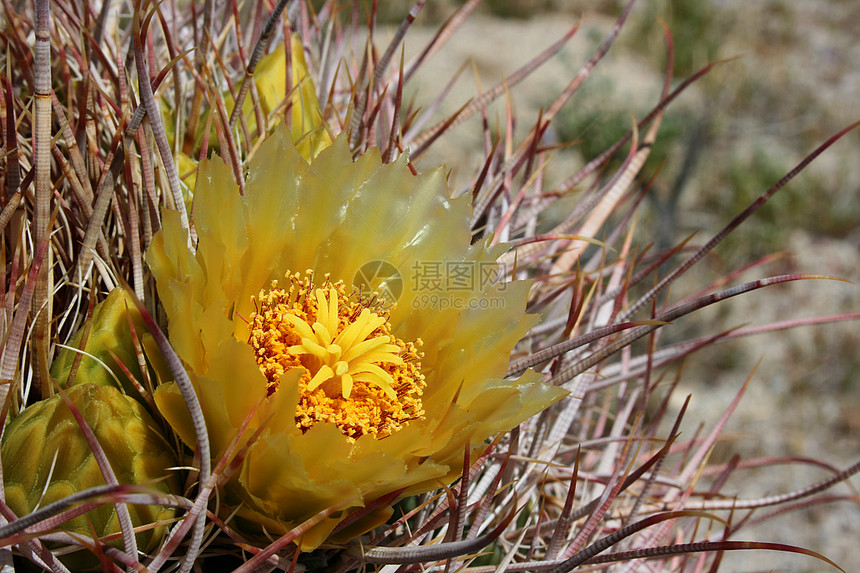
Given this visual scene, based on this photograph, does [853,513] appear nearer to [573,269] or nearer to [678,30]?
[573,269]

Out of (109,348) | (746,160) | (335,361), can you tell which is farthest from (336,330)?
(746,160)

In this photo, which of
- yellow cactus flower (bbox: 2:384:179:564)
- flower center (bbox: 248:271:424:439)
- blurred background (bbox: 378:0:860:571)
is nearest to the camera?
yellow cactus flower (bbox: 2:384:179:564)

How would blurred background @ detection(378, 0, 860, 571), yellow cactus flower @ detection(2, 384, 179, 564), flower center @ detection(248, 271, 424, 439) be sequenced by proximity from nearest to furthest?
yellow cactus flower @ detection(2, 384, 179, 564)
flower center @ detection(248, 271, 424, 439)
blurred background @ detection(378, 0, 860, 571)

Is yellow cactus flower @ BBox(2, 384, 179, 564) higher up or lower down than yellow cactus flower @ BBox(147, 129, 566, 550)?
lower down
